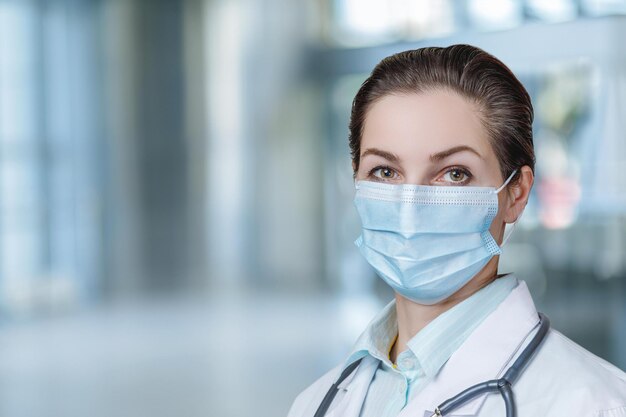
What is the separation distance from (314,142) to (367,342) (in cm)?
899

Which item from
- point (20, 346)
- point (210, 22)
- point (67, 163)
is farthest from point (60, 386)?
point (210, 22)

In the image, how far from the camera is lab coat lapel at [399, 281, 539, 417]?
1.24m

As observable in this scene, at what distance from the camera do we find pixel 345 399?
4.66 feet

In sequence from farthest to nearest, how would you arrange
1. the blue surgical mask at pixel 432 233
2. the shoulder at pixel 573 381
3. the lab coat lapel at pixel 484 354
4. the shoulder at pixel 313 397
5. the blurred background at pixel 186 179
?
1. the blurred background at pixel 186 179
2. the shoulder at pixel 313 397
3. the blue surgical mask at pixel 432 233
4. the lab coat lapel at pixel 484 354
5. the shoulder at pixel 573 381

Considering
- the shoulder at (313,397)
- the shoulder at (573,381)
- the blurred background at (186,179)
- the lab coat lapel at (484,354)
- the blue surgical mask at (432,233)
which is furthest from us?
the blurred background at (186,179)

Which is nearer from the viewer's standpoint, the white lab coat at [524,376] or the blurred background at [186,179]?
the white lab coat at [524,376]

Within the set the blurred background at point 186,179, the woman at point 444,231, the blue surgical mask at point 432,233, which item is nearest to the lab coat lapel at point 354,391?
the woman at point 444,231

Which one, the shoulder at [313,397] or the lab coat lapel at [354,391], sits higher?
the lab coat lapel at [354,391]

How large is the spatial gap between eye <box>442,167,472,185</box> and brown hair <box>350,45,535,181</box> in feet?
0.19

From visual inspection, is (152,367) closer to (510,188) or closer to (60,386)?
(60,386)

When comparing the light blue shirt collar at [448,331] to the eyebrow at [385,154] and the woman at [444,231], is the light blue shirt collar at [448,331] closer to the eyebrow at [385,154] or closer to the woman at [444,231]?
the woman at [444,231]

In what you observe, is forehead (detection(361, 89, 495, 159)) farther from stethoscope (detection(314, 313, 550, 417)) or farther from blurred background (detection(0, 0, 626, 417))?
blurred background (detection(0, 0, 626, 417))

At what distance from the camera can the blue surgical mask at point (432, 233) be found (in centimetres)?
135

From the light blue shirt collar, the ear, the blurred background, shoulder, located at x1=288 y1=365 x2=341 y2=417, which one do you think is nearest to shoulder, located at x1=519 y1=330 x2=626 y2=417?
the light blue shirt collar
